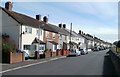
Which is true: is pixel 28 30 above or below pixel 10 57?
above

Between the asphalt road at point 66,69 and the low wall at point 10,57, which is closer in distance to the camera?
the asphalt road at point 66,69

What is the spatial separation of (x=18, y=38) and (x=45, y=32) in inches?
445

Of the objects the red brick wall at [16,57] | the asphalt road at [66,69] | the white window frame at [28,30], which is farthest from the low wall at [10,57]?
the white window frame at [28,30]

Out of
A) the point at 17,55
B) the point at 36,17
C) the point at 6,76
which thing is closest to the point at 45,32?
the point at 36,17

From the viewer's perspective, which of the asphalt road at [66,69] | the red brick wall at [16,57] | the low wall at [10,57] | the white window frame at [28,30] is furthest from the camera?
the white window frame at [28,30]

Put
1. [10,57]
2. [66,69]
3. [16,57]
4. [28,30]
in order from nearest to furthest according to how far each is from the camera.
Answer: [66,69], [10,57], [16,57], [28,30]

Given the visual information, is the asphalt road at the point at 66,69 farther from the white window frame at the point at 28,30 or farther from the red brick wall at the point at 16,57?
the white window frame at the point at 28,30

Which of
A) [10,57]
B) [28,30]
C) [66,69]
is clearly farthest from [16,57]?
[28,30]

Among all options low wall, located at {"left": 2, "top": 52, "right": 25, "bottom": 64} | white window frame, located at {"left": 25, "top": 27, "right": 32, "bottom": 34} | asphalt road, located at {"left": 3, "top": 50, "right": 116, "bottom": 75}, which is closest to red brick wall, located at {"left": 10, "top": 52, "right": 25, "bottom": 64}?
low wall, located at {"left": 2, "top": 52, "right": 25, "bottom": 64}

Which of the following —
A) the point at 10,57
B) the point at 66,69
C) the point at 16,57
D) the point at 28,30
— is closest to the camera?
the point at 66,69

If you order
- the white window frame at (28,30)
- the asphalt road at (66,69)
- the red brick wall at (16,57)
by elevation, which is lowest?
the asphalt road at (66,69)

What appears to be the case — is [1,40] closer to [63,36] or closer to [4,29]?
[4,29]

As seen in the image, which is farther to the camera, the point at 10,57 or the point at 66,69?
the point at 10,57

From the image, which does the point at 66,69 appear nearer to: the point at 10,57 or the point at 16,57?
the point at 10,57
